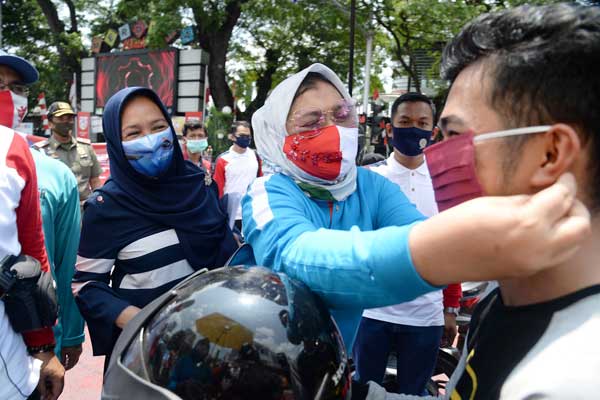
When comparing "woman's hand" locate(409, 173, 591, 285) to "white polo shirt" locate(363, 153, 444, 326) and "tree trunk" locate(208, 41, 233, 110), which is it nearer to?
"white polo shirt" locate(363, 153, 444, 326)

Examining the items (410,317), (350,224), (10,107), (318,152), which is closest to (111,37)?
(10,107)

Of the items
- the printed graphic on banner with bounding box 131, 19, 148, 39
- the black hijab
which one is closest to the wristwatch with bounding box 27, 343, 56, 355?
the black hijab

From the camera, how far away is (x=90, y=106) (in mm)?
21297

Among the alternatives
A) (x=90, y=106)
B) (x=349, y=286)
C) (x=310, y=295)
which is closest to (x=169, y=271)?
(x=310, y=295)

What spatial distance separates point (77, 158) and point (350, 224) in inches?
204

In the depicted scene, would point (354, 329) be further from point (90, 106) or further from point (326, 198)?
point (90, 106)

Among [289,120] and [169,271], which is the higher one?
[289,120]

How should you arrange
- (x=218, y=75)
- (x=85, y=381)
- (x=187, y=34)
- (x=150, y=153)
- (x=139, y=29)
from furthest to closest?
(x=139, y=29) → (x=218, y=75) → (x=187, y=34) → (x=85, y=381) → (x=150, y=153)

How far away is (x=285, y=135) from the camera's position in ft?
5.31

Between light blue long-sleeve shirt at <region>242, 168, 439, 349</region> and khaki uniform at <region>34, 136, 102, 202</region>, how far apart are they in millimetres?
4997

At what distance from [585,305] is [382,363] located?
212 cm

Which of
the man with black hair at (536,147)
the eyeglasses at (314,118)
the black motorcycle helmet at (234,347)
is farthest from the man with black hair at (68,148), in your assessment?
the man with black hair at (536,147)

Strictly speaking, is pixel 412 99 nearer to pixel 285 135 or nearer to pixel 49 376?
pixel 285 135

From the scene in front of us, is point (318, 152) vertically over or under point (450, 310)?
over
